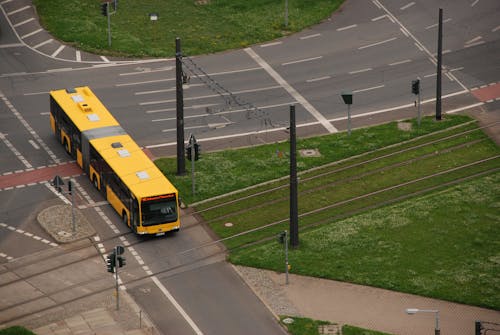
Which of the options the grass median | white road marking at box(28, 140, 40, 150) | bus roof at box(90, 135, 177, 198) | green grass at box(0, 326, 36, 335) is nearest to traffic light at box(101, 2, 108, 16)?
white road marking at box(28, 140, 40, 150)

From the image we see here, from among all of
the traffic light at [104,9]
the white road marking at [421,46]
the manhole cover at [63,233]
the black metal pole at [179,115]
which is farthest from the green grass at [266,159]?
the traffic light at [104,9]

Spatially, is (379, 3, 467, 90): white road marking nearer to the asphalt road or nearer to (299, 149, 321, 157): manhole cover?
the asphalt road

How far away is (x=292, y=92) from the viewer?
4016 inches

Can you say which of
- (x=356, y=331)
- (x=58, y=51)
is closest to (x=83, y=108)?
(x=58, y=51)

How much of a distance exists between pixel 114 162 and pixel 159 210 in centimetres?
539

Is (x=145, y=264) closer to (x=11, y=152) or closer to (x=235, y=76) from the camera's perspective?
(x=11, y=152)

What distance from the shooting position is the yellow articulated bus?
81125mm

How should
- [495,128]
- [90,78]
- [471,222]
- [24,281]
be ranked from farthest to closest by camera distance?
1. [90,78]
2. [495,128]
3. [471,222]
4. [24,281]

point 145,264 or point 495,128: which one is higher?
point 495,128

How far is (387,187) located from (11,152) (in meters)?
27.2

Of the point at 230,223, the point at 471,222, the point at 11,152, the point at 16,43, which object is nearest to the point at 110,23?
the point at 16,43

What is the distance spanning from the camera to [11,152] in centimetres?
9288

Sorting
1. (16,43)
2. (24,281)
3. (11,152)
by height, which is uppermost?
(16,43)

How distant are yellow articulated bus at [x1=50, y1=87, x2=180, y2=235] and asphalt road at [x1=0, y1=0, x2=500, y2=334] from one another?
1.23m
